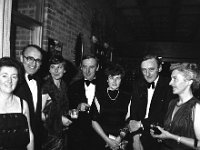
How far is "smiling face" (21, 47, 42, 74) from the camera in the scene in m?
2.75

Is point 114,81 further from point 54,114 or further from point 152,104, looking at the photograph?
point 54,114

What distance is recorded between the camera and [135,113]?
2920mm

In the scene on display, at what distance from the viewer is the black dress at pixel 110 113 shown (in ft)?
9.36

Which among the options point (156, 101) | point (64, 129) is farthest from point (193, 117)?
point (64, 129)

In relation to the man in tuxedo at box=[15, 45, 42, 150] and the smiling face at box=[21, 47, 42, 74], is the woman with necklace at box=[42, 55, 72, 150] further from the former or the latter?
the smiling face at box=[21, 47, 42, 74]

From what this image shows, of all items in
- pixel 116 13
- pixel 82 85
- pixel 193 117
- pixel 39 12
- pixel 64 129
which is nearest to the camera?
pixel 193 117

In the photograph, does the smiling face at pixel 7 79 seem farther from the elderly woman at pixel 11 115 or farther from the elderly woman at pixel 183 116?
the elderly woman at pixel 183 116

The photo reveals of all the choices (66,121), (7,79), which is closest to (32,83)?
(66,121)

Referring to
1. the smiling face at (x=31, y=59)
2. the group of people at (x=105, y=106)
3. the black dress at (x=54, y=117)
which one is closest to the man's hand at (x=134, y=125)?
the group of people at (x=105, y=106)

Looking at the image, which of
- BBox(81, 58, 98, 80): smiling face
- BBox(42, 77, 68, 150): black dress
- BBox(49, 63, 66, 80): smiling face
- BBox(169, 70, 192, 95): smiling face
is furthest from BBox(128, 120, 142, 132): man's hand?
BBox(49, 63, 66, 80): smiling face

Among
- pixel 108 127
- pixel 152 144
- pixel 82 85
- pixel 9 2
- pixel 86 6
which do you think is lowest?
pixel 152 144

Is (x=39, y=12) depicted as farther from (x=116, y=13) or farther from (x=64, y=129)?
(x=116, y=13)

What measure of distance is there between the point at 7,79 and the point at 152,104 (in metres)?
1.75

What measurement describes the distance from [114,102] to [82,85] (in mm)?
616
